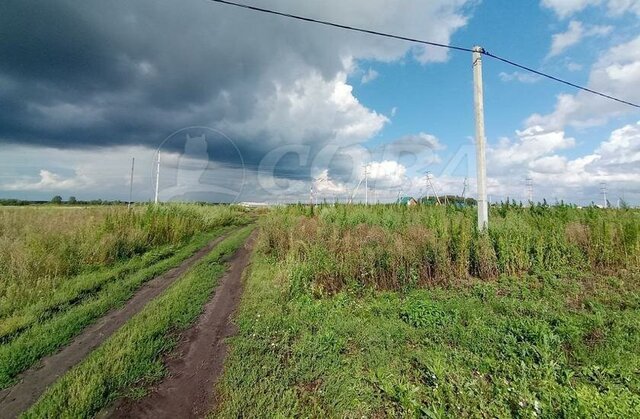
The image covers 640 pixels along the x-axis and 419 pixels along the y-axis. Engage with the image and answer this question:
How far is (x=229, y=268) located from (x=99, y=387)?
628cm

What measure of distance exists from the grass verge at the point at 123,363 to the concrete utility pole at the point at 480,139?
23.1ft

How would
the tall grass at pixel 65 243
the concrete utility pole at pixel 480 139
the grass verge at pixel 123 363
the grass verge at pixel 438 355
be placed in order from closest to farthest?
1. the grass verge at pixel 438 355
2. the grass verge at pixel 123 363
3. the tall grass at pixel 65 243
4. the concrete utility pole at pixel 480 139

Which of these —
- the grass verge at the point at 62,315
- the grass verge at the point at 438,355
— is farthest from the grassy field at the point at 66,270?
the grass verge at the point at 438,355

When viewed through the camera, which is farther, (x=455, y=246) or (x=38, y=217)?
(x=38, y=217)

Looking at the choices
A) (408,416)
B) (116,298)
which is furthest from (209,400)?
(116,298)

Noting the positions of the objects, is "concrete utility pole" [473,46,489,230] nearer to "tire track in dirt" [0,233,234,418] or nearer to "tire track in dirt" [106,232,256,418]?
"tire track in dirt" [106,232,256,418]

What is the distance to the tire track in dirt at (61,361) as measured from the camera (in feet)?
9.72

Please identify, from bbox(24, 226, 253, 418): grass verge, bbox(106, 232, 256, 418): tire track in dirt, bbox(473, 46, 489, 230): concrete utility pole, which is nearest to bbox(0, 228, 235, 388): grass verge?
bbox(24, 226, 253, 418): grass verge

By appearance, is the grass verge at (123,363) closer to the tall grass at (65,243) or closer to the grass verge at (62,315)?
the grass verge at (62,315)

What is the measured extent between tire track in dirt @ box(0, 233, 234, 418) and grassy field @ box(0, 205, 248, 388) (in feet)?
0.42

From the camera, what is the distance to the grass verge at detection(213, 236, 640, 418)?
2.70 metres

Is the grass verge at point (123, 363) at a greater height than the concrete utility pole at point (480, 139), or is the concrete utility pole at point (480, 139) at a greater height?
the concrete utility pole at point (480, 139)

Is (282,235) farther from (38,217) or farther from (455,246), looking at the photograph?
(38,217)

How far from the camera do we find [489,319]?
14.6 ft
